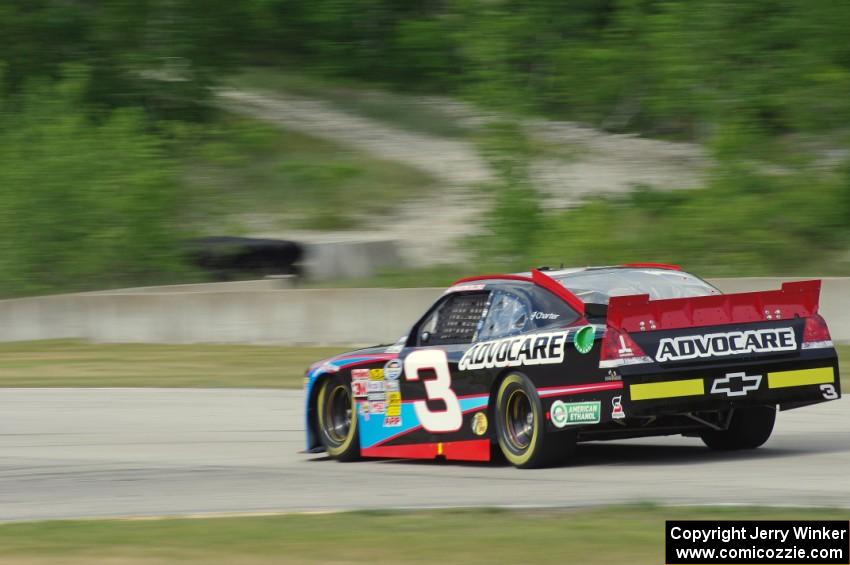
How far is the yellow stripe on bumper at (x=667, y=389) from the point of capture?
28.5 ft

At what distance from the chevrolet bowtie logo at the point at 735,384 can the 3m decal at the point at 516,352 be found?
0.97 metres

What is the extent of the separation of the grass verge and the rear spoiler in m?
8.54

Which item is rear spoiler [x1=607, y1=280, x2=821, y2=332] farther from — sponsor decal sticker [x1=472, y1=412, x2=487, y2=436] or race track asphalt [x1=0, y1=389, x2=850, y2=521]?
sponsor decal sticker [x1=472, y1=412, x2=487, y2=436]

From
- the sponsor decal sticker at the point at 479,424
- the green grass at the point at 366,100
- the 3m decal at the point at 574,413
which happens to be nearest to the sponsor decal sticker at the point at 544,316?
the 3m decal at the point at 574,413

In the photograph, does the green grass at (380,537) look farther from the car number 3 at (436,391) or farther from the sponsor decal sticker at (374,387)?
the sponsor decal sticker at (374,387)

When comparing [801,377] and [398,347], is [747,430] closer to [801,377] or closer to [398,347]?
[801,377]

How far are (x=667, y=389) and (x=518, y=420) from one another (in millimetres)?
1095

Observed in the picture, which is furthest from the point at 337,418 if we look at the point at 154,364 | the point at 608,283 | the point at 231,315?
the point at 231,315

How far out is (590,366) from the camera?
28.7ft

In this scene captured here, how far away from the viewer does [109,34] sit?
3994 centimetres

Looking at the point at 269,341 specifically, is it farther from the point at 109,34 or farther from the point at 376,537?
the point at 109,34

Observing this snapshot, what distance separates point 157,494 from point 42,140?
23872mm

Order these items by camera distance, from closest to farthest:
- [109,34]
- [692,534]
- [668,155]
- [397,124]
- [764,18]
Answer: [692,534]
[764,18]
[668,155]
[109,34]
[397,124]

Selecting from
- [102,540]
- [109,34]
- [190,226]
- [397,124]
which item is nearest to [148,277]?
[190,226]
